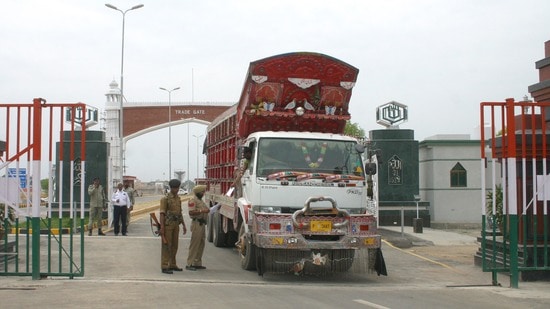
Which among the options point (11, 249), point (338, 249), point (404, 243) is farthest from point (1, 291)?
point (404, 243)

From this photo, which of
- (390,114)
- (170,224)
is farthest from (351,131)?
(170,224)

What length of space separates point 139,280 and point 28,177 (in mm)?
2503

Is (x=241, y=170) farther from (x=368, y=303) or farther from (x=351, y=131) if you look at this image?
(x=351, y=131)

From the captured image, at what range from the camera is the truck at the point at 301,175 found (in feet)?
35.6

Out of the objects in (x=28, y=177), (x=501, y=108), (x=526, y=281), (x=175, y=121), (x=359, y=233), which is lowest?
(x=526, y=281)

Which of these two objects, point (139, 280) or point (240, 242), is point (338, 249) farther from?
point (139, 280)

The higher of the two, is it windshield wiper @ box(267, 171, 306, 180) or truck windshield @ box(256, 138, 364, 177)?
truck windshield @ box(256, 138, 364, 177)

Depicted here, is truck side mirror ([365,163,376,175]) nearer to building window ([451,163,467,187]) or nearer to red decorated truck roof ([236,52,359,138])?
red decorated truck roof ([236,52,359,138])

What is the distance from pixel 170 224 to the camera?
11.9m

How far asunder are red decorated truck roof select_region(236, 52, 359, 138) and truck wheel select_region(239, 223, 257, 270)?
2.24 metres

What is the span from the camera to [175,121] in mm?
65000

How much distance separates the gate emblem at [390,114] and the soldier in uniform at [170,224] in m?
16.4

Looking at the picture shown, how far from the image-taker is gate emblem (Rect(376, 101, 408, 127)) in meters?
27.0

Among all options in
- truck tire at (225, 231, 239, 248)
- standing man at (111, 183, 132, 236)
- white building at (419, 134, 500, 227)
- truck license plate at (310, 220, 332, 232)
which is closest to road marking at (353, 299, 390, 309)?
truck license plate at (310, 220, 332, 232)
